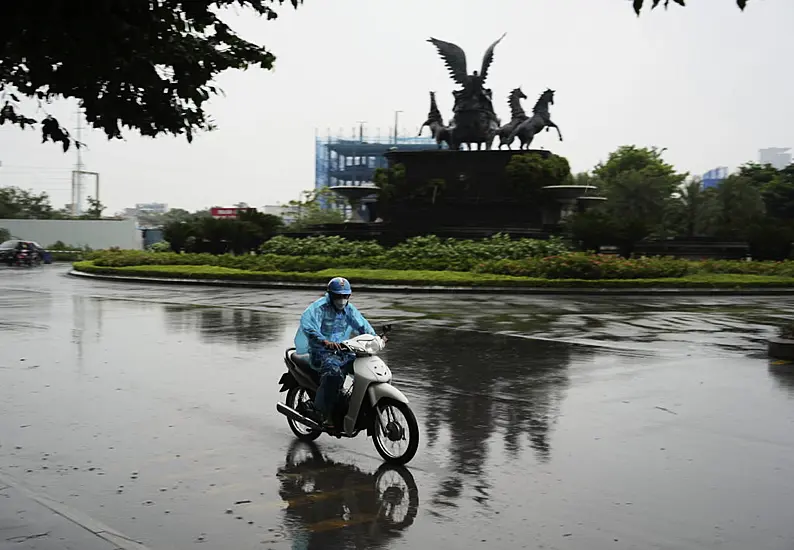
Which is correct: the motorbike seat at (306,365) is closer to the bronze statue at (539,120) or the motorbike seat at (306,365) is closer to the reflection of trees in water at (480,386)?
the reflection of trees in water at (480,386)

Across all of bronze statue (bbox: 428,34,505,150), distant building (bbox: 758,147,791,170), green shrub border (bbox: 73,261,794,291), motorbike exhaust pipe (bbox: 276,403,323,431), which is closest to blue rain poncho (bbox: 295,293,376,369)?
motorbike exhaust pipe (bbox: 276,403,323,431)

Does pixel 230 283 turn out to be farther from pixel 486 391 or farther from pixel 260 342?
pixel 486 391

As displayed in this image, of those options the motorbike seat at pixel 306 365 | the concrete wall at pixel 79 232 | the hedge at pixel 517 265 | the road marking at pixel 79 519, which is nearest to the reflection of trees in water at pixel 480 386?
the motorbike seat at pixel 306 365

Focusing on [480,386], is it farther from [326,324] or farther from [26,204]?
[26,204]

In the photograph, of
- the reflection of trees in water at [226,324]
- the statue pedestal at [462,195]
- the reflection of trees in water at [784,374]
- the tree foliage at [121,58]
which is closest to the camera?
the tree foliage at [121,58]

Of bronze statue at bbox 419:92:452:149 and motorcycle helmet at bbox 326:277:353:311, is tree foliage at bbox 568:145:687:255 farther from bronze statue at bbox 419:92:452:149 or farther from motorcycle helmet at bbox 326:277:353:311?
motorcycle helmet at bbox 326:277:353:311

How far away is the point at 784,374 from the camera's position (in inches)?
434

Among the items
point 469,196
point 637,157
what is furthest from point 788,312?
point 637,157

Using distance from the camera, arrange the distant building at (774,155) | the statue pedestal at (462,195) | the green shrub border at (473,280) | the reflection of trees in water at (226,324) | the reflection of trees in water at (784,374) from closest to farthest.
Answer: the reflection of trees in water at (784,374)
the reflection of trees in water at (226,324)
the green shrub border at (473,280)
the statue pedestal at (462,195)
the distant building at (774,155)

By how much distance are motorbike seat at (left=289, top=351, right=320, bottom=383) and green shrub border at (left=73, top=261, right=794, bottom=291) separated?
1864cm

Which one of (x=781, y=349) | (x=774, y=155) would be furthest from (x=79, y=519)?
(x=774, y=155)

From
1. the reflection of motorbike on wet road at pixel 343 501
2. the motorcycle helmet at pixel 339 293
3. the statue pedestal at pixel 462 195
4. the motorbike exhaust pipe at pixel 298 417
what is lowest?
the reflection of motorbike on wet road at pixel 343 501

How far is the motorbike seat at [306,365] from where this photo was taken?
24.3 ft

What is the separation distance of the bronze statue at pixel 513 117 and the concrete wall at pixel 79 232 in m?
30.8
